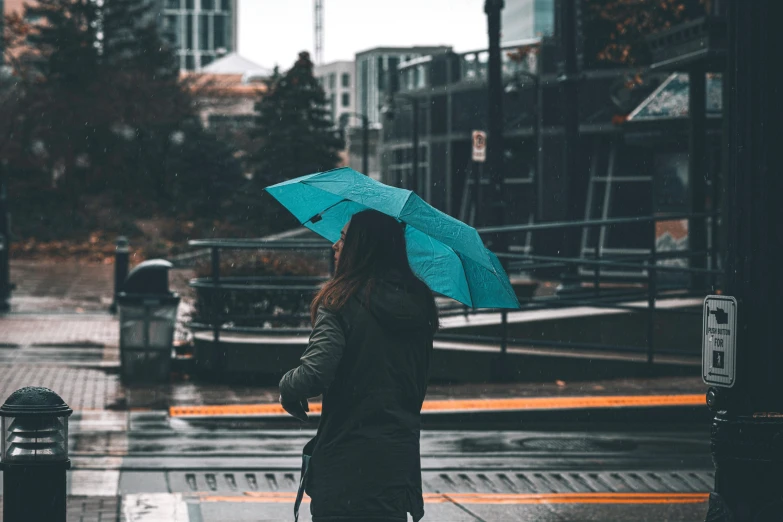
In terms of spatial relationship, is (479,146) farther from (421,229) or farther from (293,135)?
(421,229)

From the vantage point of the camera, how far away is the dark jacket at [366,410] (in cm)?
416

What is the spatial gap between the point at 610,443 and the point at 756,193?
190 inches

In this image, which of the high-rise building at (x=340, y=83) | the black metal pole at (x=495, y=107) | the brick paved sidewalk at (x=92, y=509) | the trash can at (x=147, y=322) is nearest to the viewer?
the brick paved sidewalk at (x=92, y=509)

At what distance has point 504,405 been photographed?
10.6m

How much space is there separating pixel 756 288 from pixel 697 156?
9520mm

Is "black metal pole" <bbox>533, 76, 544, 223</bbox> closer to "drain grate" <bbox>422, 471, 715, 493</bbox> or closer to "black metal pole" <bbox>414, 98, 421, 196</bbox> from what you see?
"black metal pole" <bbox>414, 98, 421, 196</bbox>

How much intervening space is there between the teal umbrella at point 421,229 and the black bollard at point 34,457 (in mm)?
1210

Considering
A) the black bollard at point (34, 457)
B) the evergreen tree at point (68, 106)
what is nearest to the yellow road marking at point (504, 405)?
the black bollard at point (34, 457)

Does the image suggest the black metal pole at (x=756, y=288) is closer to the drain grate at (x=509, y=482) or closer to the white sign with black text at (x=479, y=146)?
the drain grate at (x=509, y=482)

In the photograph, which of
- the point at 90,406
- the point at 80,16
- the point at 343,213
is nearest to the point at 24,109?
the point at 80,16

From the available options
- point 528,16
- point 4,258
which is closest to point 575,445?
point 4,258

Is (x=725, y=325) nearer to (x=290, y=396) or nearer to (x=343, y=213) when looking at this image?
(x=343, y=213)

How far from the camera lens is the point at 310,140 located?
22.9 m

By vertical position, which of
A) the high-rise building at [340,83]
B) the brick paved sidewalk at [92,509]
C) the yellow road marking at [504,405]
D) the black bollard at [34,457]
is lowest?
the brick paved sidewalk at [92,509]
